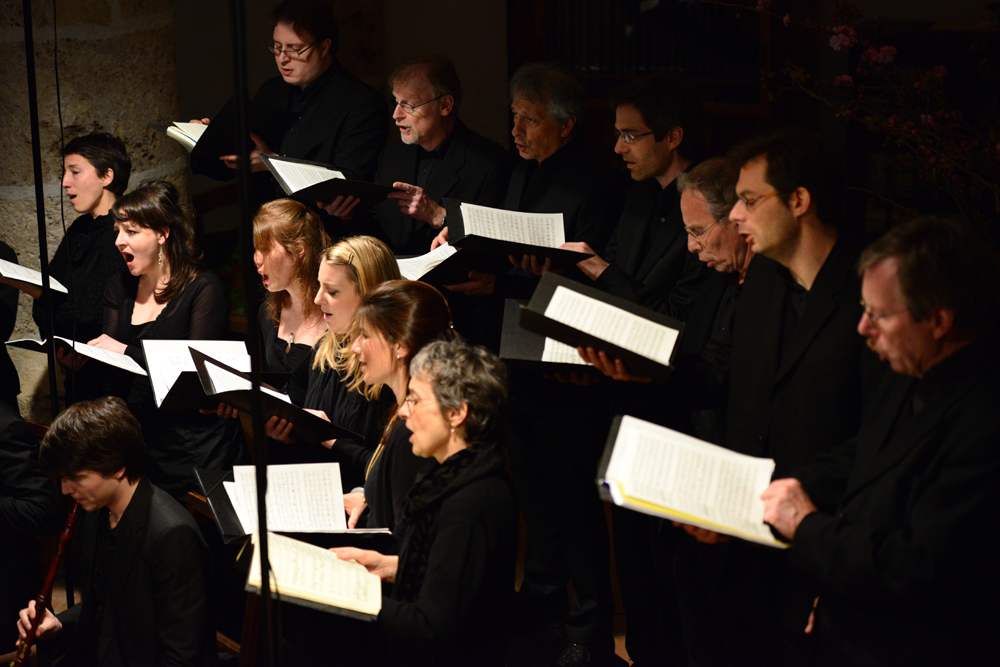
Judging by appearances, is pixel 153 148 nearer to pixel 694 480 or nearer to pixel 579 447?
pixel 579 447

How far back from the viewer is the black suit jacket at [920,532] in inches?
64.9

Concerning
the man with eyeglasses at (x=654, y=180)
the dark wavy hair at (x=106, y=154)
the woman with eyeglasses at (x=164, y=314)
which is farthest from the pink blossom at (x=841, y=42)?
the dark wavy hair at (x=106, y=154)

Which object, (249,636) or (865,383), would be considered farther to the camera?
(249,636)

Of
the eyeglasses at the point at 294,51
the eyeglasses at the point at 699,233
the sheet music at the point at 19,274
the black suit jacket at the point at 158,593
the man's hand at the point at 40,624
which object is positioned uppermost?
the eyeglasses at the point at 294,51

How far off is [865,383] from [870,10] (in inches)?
110

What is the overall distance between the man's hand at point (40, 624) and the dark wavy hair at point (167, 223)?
117 centimetres

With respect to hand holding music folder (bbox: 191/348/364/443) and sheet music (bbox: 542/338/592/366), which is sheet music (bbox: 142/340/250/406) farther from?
sheet music (bbox: 542/338/592/366)

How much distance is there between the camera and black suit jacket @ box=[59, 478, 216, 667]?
2.51 m

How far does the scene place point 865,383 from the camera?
2.08 metres

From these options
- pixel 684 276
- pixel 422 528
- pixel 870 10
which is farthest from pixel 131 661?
pixel 870 10

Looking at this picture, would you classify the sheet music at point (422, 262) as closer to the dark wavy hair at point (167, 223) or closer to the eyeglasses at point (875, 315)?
the dark wavy hair at point (167, 223)

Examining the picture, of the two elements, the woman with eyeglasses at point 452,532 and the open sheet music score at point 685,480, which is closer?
the open sheet music score at point 685,480

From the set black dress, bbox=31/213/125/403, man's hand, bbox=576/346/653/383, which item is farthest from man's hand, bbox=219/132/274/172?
man's hand, bbox=576/346/653/383

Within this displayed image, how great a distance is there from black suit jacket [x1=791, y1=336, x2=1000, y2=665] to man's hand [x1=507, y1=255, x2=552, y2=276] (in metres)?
1.07
